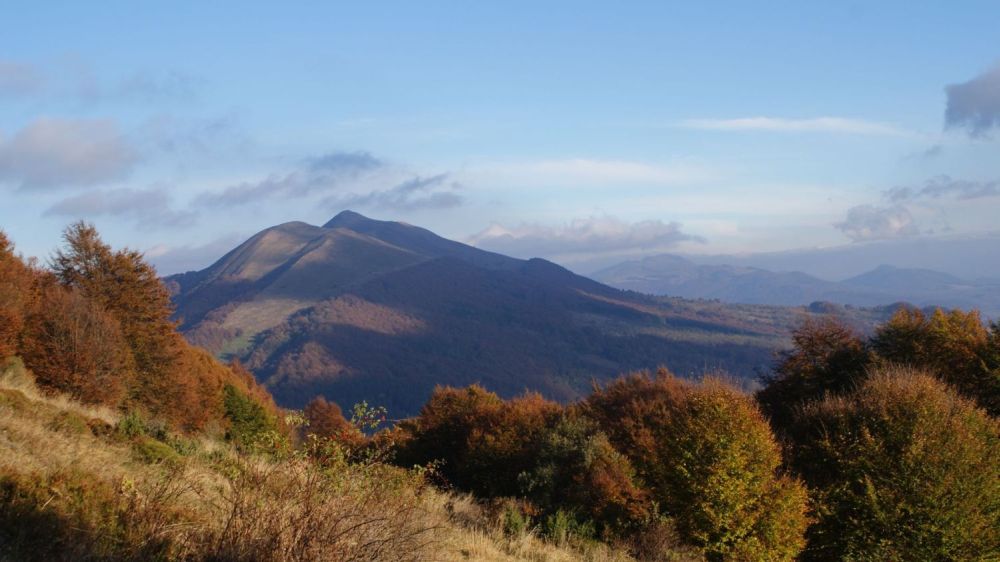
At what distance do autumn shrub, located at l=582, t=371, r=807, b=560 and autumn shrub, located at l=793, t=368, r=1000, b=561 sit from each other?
228cm

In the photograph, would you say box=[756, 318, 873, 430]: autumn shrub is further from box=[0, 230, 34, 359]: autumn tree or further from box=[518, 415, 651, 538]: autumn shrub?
box=[0, 230, 34, 359]: autumn tree

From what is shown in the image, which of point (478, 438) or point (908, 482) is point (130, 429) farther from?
point (478, 438)

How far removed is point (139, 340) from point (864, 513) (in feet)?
121

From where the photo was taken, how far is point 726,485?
1578 cm

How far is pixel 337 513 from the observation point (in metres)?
5.21

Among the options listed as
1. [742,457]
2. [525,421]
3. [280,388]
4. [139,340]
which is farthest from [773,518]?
[280,388]

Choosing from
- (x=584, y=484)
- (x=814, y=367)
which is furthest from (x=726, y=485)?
(x=814, y=367)

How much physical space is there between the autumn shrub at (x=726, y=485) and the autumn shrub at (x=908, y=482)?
228cm

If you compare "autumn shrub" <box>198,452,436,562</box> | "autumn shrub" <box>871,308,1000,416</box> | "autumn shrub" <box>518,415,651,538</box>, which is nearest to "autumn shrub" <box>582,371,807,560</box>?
"autumn shrub" <box>518,415,651,538</box>

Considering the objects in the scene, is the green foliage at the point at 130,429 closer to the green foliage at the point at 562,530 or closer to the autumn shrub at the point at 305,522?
the autumn shrub at the point at 305,522

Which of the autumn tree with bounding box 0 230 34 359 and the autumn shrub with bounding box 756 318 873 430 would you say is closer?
the autumn tree with bounding box 0 230 34 359

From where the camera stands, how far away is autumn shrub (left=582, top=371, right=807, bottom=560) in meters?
15.6

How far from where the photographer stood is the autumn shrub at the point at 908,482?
16516 mm

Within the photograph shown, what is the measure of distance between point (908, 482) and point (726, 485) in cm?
572
